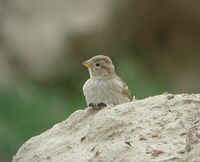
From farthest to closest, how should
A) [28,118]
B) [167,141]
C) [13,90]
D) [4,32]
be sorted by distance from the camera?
1. [4,32]
2. [13,90]
3. [28,118]
4. [167,141]

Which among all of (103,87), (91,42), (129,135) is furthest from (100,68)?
(91,42)

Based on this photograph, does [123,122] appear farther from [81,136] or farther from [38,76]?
[38,76]

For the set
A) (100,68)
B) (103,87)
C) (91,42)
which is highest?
(100,68)

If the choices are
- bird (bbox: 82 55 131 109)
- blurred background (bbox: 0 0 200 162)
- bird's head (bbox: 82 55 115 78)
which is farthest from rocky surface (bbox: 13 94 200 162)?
blurred background (bbox: 0 0 200 162)

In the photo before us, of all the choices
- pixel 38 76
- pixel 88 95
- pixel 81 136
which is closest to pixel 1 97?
pixel 38 76

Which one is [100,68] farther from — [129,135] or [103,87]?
[129,135]

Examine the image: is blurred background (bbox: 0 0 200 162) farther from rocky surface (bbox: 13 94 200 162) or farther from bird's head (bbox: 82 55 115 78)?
rocky surface (bbox: 13 94 200 162)
